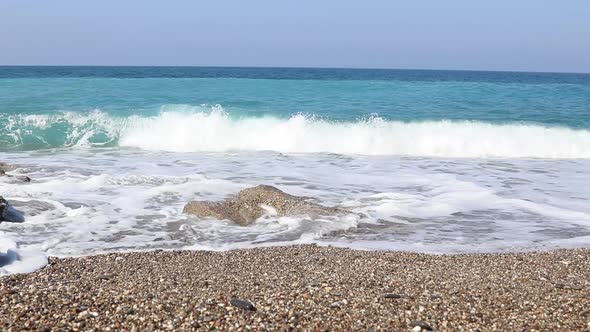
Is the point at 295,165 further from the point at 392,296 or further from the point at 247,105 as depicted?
the point at 247,105

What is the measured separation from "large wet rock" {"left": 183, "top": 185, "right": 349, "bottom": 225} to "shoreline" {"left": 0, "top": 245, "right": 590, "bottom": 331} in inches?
65.5

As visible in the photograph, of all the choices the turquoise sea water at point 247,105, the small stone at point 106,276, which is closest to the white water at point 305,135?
the turquoise sea water at point 247,105

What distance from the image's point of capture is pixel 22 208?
788 centimetres

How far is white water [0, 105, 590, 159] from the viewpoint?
1714 cm

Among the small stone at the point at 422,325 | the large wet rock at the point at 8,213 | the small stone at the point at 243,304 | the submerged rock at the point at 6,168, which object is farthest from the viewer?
the submerged rock at the point at 6,168

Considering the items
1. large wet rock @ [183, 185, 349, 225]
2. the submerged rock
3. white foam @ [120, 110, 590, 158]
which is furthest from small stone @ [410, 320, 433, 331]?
white foam @ [120, 110, 590, 158]

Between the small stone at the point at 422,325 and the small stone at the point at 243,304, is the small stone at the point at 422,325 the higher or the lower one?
the lower one

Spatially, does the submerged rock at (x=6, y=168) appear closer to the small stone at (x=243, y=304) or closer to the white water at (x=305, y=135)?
the white water at (x=305, y=135)

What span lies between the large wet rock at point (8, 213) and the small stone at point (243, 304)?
422cm

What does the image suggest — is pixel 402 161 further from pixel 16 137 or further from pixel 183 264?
pixel 16 137

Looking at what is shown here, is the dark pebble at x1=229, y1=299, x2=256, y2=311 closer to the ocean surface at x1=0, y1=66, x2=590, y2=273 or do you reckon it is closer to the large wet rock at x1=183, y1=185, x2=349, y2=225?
the ocean surface at x1=0, y1=66, x2=590, y2=273

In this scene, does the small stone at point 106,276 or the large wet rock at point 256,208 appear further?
the large wet rock at point 256,208

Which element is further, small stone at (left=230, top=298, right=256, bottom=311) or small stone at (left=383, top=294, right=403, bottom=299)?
small stone at (left=383, top=294, right=403, bottom=299)

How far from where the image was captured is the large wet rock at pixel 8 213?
7.12 meters
